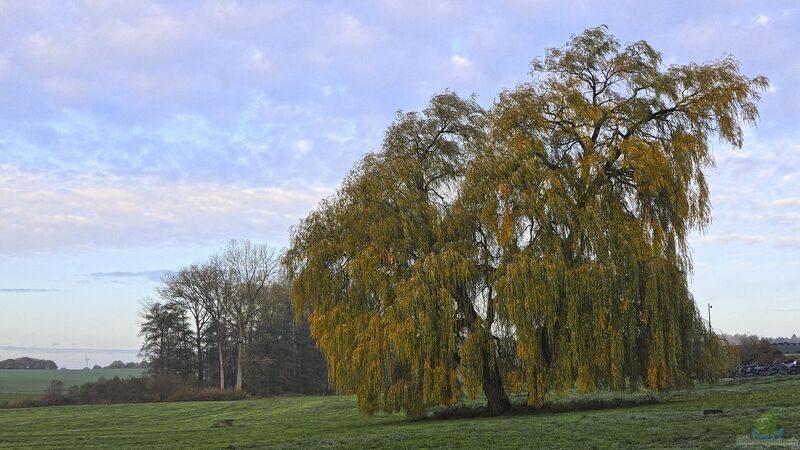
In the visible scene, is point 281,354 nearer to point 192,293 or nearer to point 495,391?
point 192,293

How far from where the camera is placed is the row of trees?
67.0m

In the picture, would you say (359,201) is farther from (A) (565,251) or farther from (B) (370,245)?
(A) (565,251)

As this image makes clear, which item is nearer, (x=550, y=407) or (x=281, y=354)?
(x=550, y=407)

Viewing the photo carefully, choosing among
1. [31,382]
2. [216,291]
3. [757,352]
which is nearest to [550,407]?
[757,352]

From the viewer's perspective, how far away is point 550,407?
22.7 meters

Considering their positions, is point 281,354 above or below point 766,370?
above

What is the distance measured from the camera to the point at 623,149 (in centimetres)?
2309

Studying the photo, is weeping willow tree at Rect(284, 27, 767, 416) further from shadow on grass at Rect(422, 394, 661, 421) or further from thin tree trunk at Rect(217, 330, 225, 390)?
thin tree trunk at Rect(217, 330, 225, 390)

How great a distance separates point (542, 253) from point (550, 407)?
531 centimetres

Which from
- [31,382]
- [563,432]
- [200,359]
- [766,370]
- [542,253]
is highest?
[542,253]

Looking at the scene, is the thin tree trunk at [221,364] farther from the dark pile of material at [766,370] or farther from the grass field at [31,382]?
the dark pile of material at [766,370]

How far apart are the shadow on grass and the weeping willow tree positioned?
67 centimetres

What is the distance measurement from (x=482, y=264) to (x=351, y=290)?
4.94m

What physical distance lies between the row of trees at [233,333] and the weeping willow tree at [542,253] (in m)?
42.3
